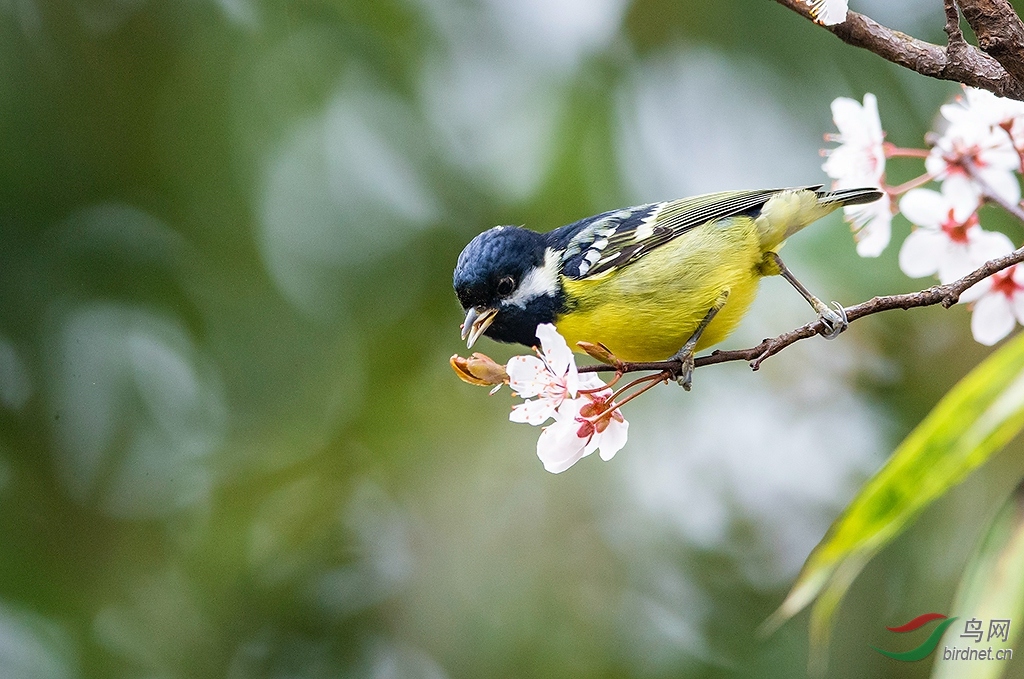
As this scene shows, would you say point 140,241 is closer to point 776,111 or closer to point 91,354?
point 91,354

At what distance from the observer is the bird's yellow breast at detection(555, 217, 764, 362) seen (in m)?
2.01

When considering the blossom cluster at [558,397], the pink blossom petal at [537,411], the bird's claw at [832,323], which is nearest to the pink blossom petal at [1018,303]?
the bird's claw at [832,323]

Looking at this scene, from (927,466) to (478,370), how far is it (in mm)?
921

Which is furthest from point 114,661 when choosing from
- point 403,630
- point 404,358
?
point 404,358

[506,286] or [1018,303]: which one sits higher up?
[506,286]

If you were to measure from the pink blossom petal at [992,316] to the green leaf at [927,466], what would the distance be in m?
0.04

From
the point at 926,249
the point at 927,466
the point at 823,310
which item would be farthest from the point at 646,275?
the point at 927,466

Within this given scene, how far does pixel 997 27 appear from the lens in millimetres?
1163

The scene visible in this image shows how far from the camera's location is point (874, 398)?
411cm

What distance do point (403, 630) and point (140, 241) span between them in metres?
2.29

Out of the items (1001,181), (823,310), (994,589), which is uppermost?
(823,310)

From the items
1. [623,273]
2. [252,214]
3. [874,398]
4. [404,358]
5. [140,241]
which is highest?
[140,241]

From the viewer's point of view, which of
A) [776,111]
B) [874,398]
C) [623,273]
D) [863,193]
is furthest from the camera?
[776,111]

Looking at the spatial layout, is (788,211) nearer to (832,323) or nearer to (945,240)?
(945,240)
